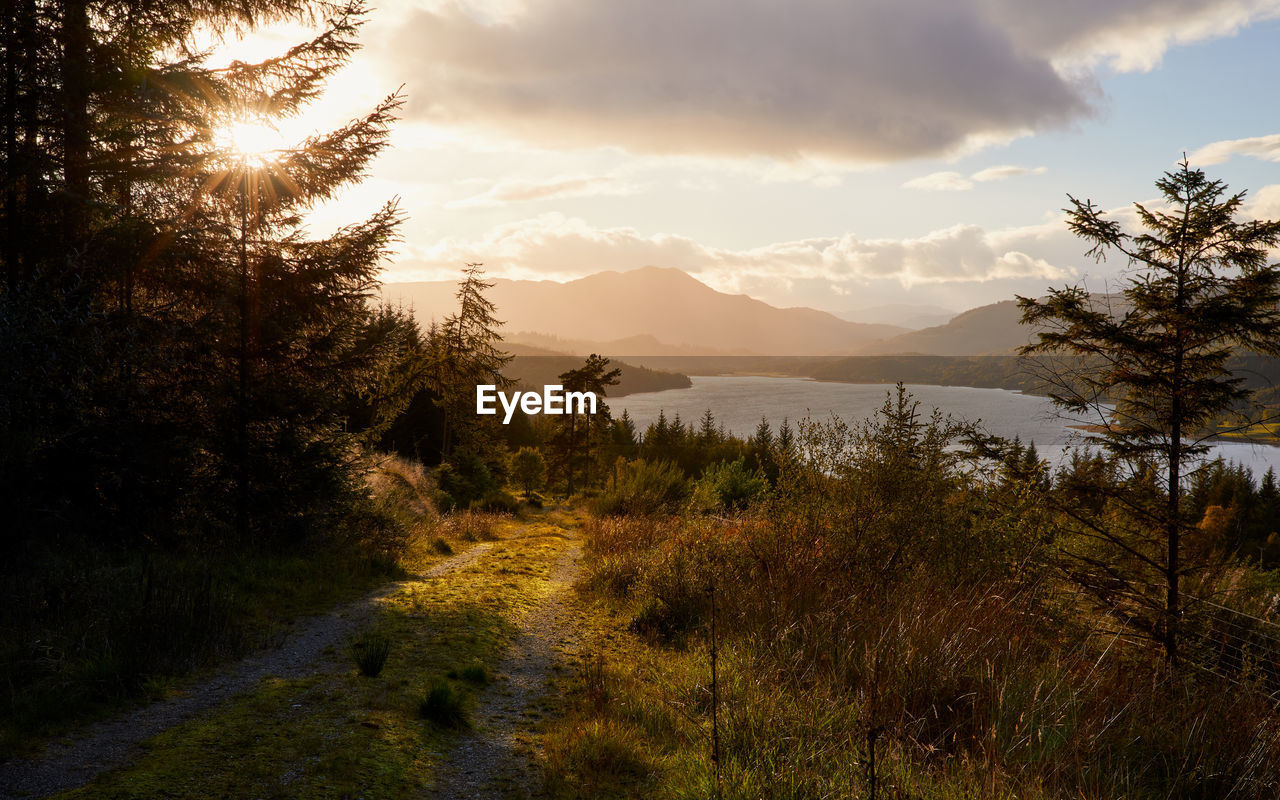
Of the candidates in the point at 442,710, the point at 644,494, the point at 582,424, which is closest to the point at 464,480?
the point at 644,494

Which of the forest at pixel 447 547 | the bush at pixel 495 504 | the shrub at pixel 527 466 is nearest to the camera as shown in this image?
the forest at pixel 447 547

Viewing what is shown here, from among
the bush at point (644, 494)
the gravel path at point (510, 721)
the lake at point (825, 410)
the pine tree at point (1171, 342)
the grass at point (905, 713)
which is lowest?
the lake at point (825, 410)

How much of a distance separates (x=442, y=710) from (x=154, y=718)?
6.56 feet

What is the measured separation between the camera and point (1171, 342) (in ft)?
32.8

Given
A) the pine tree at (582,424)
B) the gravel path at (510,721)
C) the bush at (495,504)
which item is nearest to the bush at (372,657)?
the gravel path at (510,721)

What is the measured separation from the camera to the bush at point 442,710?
4973 mm

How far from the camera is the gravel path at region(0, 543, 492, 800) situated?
11.6 ft

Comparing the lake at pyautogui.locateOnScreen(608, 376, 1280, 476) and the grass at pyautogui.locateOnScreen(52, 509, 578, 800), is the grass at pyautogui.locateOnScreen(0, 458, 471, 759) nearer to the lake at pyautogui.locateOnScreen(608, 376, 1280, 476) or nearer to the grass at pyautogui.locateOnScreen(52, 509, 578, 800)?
the grass at pyautogui.locateOnScreen(52, 509, 578, 800)

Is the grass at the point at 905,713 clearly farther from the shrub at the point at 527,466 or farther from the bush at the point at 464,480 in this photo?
the shrub at the point at 527,466

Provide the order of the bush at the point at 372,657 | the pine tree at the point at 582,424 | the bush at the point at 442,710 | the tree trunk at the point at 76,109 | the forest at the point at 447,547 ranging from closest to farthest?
the forest at the point at 447,547, the bush at the point at 442,710, the bush at the point at 372,657, the tree trunk at the point at 76,109, the pine tree at the point at 582,424

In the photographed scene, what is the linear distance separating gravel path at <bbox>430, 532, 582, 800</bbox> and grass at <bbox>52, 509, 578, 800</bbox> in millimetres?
151

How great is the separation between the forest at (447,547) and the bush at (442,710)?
26 millimetres

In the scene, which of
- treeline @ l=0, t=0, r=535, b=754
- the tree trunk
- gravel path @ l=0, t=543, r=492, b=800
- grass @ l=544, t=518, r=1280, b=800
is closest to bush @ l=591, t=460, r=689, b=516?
treeline @ l=0, t=0, r=535, b=754

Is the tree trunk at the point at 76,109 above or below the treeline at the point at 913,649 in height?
above
